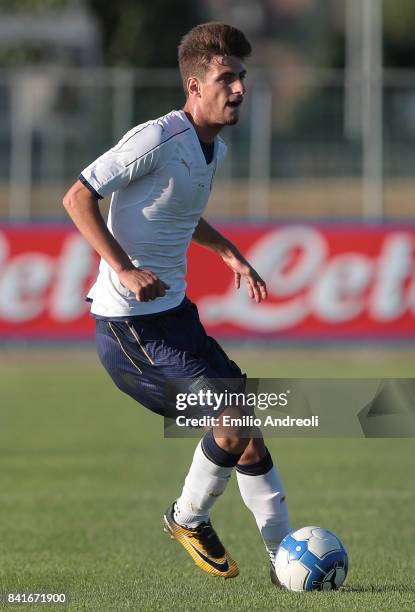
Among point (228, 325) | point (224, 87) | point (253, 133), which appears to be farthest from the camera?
point (253, 133)

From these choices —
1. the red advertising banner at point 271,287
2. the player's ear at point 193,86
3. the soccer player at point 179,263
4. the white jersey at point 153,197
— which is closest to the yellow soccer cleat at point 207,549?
the soccer player at point 179,263

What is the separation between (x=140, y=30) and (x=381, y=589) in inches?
1489

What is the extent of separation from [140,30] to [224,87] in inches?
1472

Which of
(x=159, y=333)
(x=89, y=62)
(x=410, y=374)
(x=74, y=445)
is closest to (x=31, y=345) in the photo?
(x=410, y=374)

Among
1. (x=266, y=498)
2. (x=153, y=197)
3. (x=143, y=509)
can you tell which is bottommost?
(x=143, y=509)

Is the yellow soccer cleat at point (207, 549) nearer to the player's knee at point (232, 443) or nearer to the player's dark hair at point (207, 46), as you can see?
the player's knee at point (232, 443)

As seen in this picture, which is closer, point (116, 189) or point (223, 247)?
point (116, 189)

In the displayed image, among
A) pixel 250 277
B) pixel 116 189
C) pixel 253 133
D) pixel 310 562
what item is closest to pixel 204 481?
pixel 310 562

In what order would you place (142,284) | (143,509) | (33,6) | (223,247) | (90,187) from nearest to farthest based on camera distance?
1. (142,284)
2. (90,187)
3. (223,247)
4. (143,509)
5. (33,6)

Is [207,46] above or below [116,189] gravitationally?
above

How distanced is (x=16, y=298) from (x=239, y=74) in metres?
12.8

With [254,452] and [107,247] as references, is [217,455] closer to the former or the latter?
[254,452]

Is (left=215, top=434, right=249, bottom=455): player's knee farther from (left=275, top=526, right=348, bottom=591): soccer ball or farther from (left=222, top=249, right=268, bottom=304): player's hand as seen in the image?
(left=222, top=249, right=268, bottom=304): player's hand

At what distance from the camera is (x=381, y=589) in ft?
21.3
